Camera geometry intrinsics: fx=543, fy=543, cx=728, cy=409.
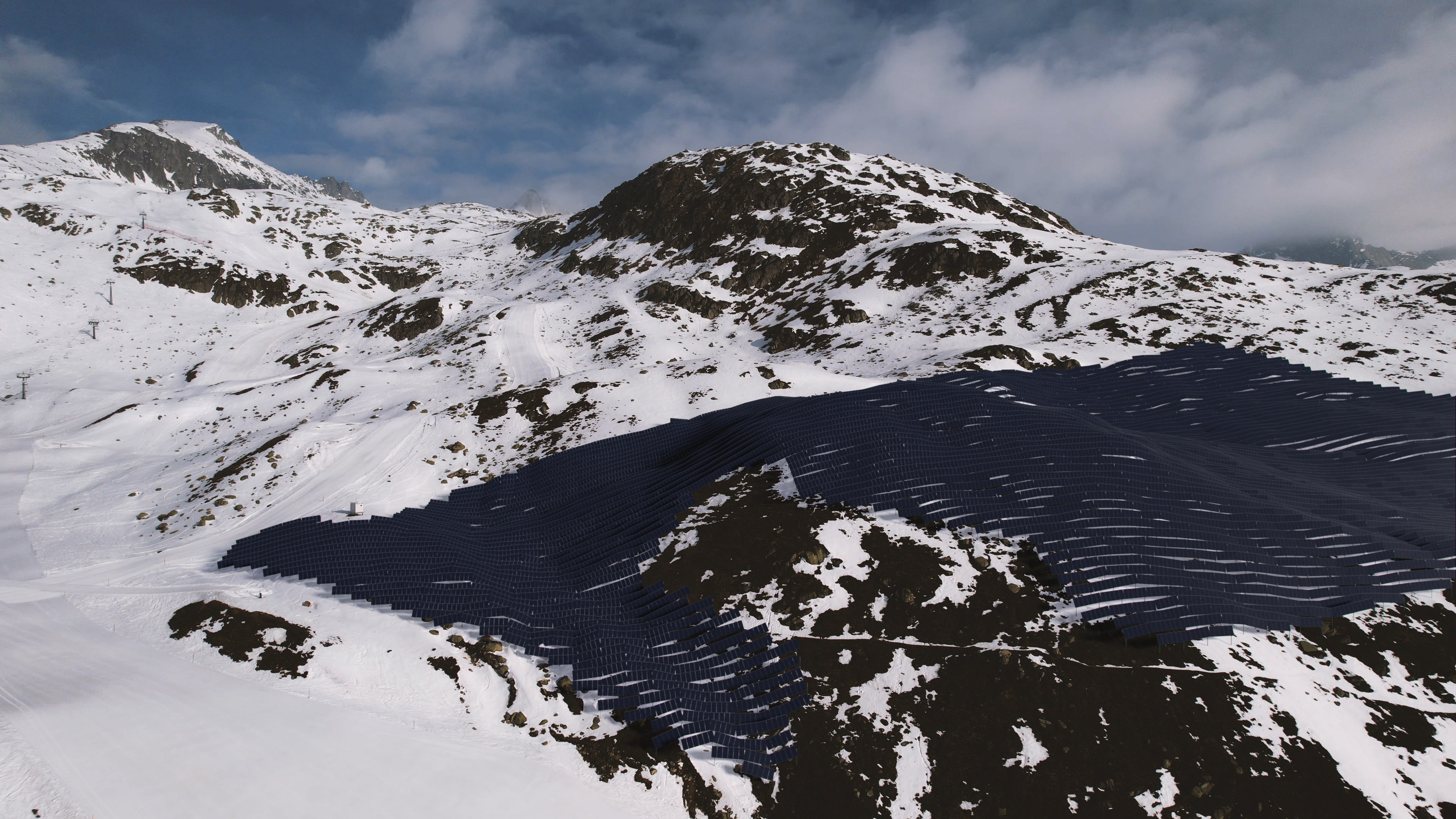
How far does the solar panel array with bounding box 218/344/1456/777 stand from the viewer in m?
15.3

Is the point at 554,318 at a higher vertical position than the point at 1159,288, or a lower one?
higher

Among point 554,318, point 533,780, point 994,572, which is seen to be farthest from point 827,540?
point 554,318

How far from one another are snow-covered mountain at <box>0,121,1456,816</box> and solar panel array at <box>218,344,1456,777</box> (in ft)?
3.32

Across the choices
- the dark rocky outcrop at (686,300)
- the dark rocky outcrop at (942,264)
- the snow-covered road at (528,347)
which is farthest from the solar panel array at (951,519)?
the dark rocky outcrop at (686,300)

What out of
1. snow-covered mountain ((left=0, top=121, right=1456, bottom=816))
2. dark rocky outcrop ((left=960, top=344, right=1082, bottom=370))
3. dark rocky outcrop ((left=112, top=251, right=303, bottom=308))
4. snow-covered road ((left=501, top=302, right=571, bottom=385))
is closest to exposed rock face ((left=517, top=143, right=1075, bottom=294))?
snow-covered mountain ((left=0, top=121, right=1456, bottom=816))

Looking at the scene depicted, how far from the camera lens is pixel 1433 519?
60.1ft

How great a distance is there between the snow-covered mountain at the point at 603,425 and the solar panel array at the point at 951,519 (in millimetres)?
1013

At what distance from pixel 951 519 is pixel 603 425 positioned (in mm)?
20648

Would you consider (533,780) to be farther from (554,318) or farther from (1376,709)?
(554,318)

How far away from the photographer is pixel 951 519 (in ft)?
62.5

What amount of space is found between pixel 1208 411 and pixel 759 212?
233ft

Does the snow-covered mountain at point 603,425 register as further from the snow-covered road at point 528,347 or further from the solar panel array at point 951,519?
the solar panel array at point 951,519

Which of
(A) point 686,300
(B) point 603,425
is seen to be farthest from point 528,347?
(B) point 603,425

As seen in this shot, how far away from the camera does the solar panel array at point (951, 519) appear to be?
15.3 m
